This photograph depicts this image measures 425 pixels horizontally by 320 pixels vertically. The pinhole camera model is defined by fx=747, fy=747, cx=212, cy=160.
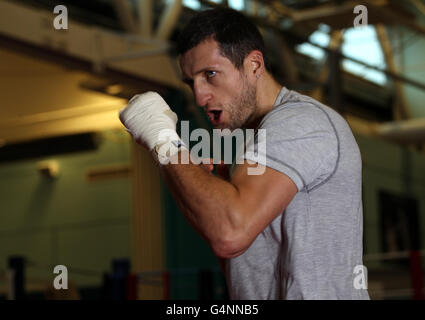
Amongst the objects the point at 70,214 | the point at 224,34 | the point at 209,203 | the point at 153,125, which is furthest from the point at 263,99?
the point at 70,214

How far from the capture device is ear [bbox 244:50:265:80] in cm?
191

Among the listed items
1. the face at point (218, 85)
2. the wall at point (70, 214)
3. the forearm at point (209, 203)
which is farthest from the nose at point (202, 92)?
the wall at point (70, 214)

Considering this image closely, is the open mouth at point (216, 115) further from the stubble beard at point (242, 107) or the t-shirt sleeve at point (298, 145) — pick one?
the t-shirt sleeve at point (298, 145)

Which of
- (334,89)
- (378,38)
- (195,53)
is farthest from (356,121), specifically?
(195,53)

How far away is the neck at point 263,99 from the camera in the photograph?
194 cm

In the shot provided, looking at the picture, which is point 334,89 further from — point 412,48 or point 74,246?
point 412,48

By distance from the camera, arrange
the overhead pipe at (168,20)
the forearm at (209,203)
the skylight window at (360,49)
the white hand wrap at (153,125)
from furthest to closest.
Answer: the skylight window at (360,49) → the overhead pipe at (168,20) → the white hand wrap at (153,125) → the forearm at (209,203)

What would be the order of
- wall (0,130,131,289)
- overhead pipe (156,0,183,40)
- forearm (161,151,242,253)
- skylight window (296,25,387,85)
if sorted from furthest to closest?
skylight window (296,25,387,85) → wall (0,130,131,289) → overhead pipe (156,0,183,40) → forearm (161,151,242,253)

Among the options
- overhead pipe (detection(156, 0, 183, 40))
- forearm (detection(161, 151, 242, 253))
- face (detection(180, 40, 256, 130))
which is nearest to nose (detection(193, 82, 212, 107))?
face (detection(180, 40, 256, 130))

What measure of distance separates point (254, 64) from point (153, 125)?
32 cm

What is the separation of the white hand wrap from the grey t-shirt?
8.0 inches

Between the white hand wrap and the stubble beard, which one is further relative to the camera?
the stubble beard

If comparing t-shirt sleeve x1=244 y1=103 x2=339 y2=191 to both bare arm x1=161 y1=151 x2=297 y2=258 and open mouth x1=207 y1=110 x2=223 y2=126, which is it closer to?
bare arm x1=161 y1=151 x2=297 y2=258

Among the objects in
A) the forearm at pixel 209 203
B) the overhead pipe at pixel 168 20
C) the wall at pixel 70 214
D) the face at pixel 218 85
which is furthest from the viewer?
the wall at pixel 70 214
